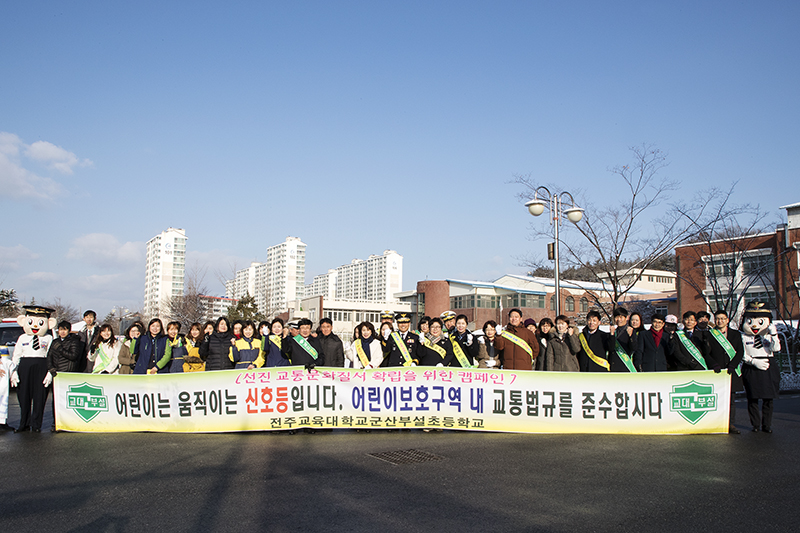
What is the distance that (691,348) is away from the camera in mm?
8750

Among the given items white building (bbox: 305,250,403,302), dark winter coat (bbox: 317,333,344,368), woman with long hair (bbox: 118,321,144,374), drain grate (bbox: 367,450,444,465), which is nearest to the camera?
drain grate (bbox: 367,450,444,465)

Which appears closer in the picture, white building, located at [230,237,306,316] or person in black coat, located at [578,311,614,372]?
person in black coat, located at [578,311,614,372]

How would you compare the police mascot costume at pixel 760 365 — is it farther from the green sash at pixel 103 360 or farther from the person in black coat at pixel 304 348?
the green sash at pixel 103 360

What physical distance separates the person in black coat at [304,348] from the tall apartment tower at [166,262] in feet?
391

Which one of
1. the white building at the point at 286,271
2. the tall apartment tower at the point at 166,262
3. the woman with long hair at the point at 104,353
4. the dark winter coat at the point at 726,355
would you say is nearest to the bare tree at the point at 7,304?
the woman with long hair at the point at 104,353

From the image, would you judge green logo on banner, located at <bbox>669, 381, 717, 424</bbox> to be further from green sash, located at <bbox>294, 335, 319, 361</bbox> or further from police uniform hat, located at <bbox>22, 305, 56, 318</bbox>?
police uniform hat, located at <bbox>22, 305, 56, 318</bbox>

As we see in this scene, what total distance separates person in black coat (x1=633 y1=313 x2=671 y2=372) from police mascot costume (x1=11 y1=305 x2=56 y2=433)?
8.91 metres

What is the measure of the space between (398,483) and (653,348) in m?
5.44

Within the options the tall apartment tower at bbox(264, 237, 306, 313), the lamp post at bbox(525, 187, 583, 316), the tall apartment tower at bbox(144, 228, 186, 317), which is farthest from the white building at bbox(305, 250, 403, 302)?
the lamp post at bbox(525, 187, 583, 316)

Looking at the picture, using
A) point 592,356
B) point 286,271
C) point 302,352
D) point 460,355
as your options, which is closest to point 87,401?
point 302,352

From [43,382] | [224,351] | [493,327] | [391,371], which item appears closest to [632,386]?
[493,327]

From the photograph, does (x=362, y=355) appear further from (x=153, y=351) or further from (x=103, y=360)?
(x=103, y=360)

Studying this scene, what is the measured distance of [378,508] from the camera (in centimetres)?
468

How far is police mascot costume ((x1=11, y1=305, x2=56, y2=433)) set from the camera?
→ 8602 mm
